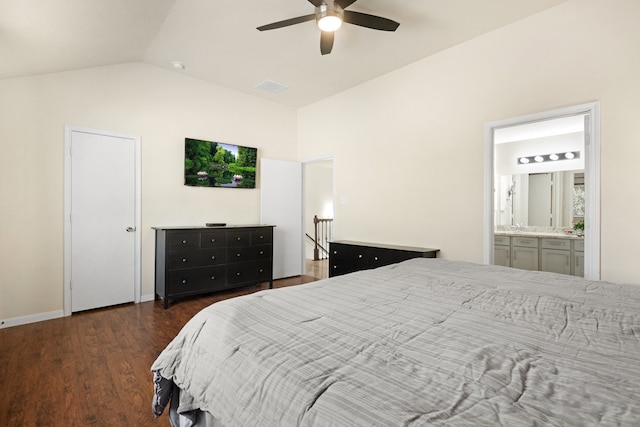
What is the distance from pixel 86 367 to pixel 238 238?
7.22ft

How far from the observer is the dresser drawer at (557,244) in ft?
14.0

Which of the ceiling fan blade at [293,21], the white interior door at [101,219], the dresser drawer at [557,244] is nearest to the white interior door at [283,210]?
the white interior door at [101,219]

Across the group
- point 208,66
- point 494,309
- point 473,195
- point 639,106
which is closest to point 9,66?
point 208,66

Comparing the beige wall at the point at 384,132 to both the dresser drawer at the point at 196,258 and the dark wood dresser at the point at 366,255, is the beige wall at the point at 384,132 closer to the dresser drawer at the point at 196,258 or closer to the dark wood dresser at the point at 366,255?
the dark wood dresser at the point at 366,255

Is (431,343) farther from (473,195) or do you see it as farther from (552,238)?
(552,238)

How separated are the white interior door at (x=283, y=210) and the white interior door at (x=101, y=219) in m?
1.90

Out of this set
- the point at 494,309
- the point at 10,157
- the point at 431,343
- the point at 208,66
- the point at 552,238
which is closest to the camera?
the point at 431,343

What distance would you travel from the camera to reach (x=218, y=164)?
450cm

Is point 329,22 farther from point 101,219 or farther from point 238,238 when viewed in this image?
point 101,219

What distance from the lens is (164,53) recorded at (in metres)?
3.58

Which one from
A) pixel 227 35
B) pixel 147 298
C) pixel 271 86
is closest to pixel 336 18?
pixel 227 35

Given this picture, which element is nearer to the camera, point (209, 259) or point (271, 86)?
point (209, 259)

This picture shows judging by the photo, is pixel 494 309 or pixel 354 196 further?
pixel 354 196

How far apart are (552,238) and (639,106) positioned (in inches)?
98.7
